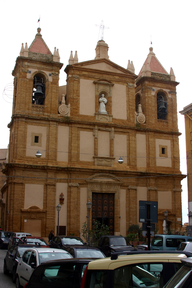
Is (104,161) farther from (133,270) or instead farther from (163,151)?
(133,270)

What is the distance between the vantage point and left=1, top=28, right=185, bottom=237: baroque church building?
32656 mm

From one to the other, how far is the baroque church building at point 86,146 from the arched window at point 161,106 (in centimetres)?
11

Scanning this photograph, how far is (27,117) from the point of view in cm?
3350

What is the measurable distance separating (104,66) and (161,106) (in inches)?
294

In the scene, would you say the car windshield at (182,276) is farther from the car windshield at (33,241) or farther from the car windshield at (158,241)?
the car windshield at (33,241)

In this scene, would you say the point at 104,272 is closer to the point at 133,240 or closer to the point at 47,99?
the point at 133,240

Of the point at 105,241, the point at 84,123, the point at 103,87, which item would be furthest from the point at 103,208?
the point at 105,241

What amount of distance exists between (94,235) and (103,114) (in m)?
13.7

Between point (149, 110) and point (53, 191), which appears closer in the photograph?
point (53, 191)

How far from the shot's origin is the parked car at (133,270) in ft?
16.7

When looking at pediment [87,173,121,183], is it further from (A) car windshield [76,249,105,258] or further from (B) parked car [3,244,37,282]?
(A) car windshield [76,249,105,258]

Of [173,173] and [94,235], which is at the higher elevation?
[173,173]

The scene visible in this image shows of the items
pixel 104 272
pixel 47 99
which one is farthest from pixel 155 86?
pixel 104 272

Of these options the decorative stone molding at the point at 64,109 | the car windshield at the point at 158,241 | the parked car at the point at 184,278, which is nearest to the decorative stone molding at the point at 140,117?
the decorative stone molding at the point at 64,109
